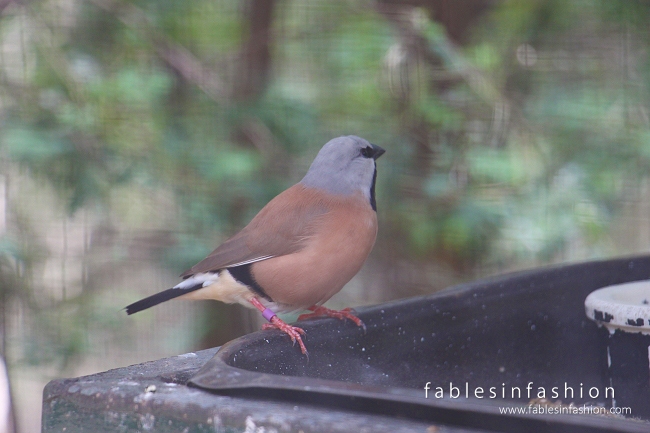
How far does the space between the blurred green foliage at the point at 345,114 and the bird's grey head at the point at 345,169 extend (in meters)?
0.90

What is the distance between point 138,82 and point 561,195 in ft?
6.54

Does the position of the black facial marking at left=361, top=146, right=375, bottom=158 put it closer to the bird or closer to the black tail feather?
the bird

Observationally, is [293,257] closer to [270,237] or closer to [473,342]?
[270,237]

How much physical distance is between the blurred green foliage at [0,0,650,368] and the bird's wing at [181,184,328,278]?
103cm

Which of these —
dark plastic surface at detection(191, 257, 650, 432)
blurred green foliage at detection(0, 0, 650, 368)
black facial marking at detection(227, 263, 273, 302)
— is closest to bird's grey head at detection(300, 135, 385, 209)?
black facial marking at detection(227, 263, 273, 302)

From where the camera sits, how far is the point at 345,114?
12.2 ft

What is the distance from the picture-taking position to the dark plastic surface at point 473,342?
1.47 metres

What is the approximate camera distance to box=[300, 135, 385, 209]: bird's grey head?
7.82 feet

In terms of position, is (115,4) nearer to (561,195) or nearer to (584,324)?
(561,195)

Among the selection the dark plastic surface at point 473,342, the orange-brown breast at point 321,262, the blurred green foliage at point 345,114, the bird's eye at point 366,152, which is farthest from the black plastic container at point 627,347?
the blurred green foliage at point 345,114

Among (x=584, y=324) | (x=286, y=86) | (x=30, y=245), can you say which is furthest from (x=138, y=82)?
(x=584, y=324)

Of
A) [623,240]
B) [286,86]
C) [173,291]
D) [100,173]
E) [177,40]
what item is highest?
[177,40]

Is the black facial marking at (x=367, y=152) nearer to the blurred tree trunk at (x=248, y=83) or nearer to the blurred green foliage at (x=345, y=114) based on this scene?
the blurred green foliage at (x=345, y=114)

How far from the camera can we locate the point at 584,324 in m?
1.89
